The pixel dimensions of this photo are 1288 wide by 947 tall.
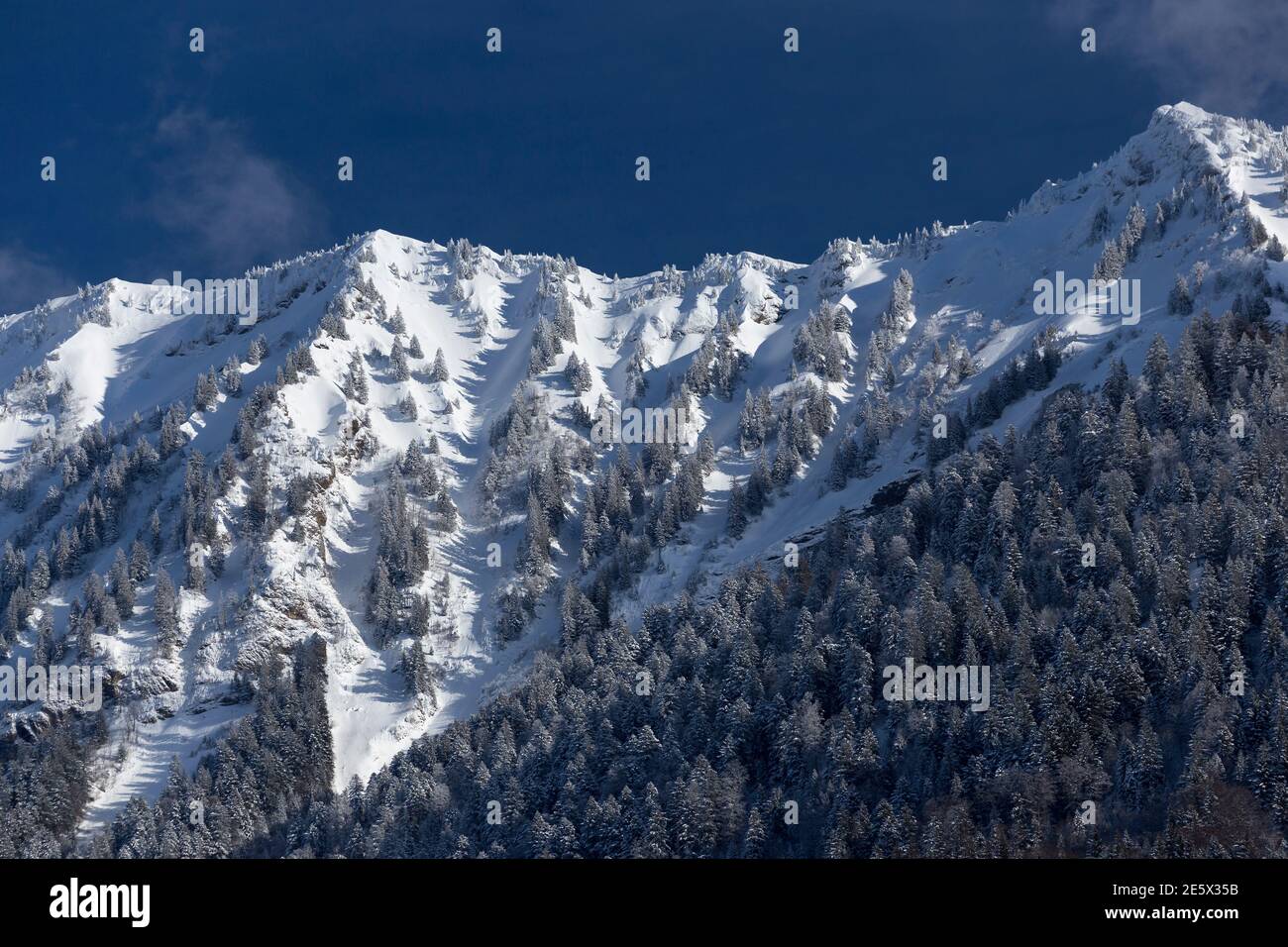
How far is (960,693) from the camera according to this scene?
377 feet

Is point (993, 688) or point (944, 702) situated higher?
point (993, 688)

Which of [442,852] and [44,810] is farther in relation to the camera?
[44,810]

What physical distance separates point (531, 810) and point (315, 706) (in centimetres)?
4956

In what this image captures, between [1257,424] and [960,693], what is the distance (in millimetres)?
48885

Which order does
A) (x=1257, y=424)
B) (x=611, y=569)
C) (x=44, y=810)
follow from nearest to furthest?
(x=1257, y=424) → (x=44, y=810) → (x=611, y=569)

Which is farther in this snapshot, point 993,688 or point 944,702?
point 944,702

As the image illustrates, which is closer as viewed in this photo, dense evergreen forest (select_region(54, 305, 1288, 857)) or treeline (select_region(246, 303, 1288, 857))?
treeline (select_region(246, 303, 1288, 857))

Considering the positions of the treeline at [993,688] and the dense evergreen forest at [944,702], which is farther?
the dense evergreen forest at [944,702]

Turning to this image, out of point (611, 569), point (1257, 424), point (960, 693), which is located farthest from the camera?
point (611, 569)

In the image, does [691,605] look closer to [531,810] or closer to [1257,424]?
[531,810]
